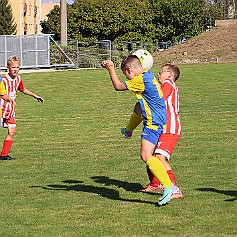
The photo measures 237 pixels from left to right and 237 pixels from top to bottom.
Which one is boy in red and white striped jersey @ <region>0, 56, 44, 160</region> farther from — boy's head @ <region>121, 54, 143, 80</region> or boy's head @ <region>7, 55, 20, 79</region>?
boy's head @ <region>121, 54, 143, 80</region>

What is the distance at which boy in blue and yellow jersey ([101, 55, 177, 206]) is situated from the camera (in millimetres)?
8180

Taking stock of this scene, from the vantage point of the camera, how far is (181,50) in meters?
54.9

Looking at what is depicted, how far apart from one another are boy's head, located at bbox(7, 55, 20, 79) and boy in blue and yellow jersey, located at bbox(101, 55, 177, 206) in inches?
153

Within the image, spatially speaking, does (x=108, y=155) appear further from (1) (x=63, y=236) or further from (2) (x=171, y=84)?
(1) (x=63, y=236)

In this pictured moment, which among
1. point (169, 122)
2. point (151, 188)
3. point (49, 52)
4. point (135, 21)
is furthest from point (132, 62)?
point (135, 21)

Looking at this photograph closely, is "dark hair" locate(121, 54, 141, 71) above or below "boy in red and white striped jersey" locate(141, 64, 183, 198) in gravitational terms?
above

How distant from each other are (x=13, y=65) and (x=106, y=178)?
2.81 meters

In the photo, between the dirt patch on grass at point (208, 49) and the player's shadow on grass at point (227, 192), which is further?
the dirt patch on grass at point (208, 49)

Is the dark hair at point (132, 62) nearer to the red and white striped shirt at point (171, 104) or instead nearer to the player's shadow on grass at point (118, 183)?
the red and white striped shirt at point (171, 104)

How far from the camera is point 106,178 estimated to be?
33.6 ft

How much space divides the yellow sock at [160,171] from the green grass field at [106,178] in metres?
0.28

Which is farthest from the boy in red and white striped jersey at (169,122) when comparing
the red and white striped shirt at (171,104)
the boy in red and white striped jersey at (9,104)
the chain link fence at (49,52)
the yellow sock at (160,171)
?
the chain link fence at (49,52)

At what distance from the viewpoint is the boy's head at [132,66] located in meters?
8.24

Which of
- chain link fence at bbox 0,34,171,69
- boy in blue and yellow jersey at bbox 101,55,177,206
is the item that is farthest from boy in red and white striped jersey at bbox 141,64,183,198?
chain link fence at bbox 0,34,171,69
